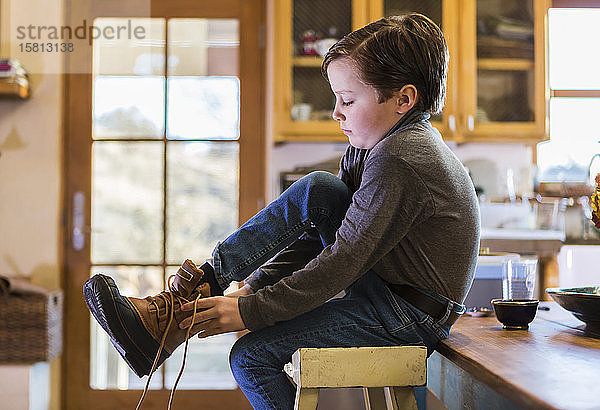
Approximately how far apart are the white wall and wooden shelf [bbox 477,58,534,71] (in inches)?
74.3

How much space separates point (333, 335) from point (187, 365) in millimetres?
2085

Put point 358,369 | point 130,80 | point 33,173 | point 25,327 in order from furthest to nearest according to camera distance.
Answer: point 130,80 < point 33,173 < point 25,327 < point 358,369

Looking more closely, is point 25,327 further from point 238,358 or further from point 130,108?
point 238,358

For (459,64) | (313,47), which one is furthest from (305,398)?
(459,64)

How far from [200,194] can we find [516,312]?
203 centimetres

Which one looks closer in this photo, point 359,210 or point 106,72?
point 359,210

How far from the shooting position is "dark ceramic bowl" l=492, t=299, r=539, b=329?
136 cm

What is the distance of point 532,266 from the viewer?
61.6 inches

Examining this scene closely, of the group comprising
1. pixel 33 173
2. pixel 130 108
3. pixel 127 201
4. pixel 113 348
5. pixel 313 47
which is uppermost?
pixel 313 47

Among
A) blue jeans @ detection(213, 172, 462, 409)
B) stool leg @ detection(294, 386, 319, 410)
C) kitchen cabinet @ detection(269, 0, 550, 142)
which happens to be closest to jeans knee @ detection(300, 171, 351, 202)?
blue jeans @ detection(213, 172, 462, 409)

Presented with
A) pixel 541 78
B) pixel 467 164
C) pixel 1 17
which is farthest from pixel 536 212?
pixel 1 17

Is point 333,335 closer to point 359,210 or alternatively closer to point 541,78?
point 359,210

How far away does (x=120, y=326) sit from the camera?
122 cm

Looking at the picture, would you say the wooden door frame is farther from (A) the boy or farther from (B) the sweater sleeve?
(B) the sweater sleeve
